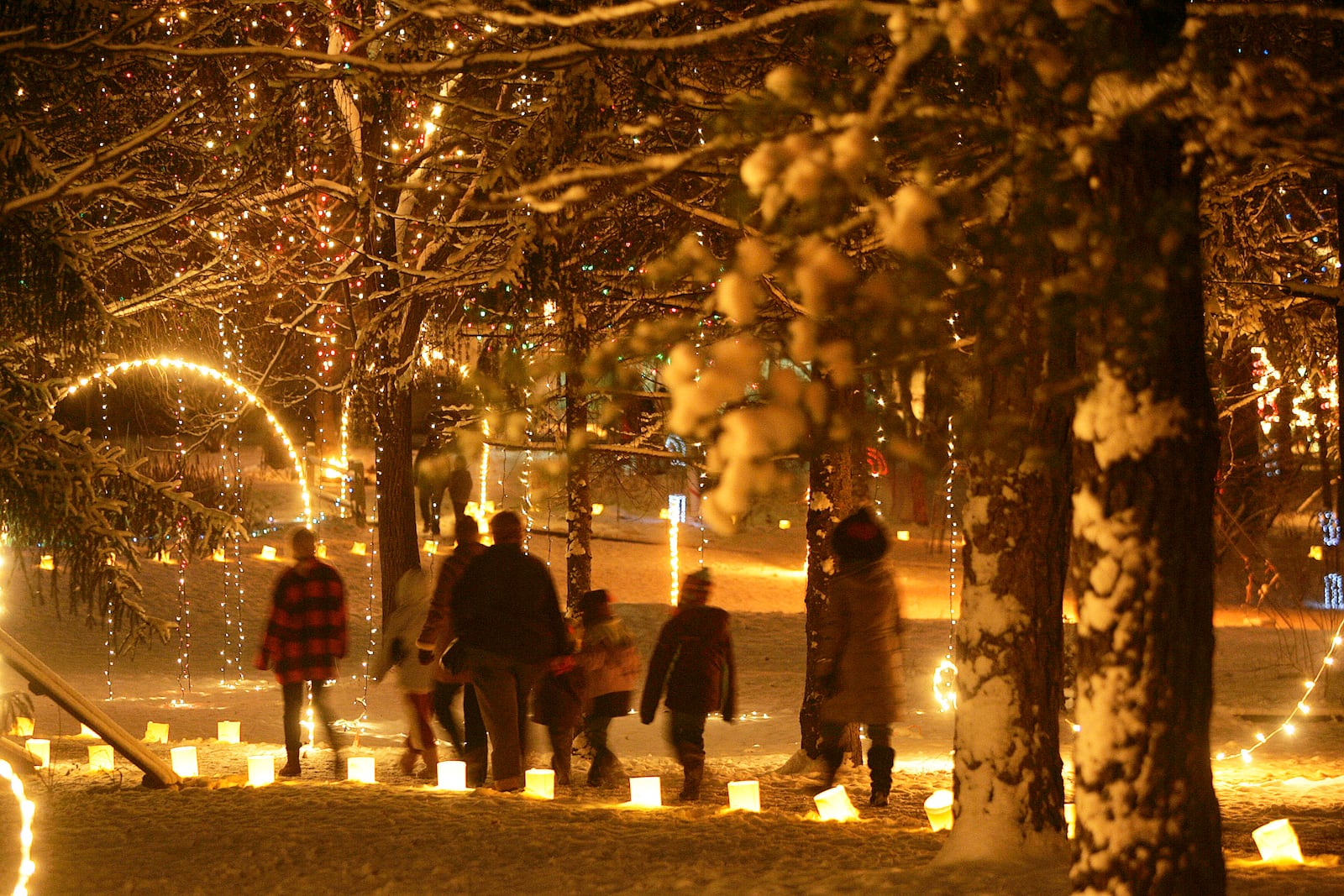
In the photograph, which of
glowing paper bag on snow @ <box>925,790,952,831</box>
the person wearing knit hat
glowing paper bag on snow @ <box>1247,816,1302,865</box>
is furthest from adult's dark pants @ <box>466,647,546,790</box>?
glowing paper bag on snow @ <box>1247,816,1302,865</box>

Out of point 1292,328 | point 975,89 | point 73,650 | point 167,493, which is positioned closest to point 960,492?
point 73,650

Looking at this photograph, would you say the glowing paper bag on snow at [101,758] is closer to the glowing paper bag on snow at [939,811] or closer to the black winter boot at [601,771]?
the black winter boot at [601,771]

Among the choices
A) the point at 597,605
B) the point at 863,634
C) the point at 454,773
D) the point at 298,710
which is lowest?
the point at 454,773

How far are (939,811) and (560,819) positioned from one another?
6.85ft

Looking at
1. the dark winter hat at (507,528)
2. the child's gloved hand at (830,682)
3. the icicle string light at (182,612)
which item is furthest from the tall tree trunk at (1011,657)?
the icicle string light at (182,612)

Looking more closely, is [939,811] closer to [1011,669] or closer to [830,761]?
[830,761]

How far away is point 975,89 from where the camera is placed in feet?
20.6

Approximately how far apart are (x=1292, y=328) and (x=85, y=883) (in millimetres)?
8885

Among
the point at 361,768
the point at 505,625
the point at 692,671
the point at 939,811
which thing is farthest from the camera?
the point at 361,768

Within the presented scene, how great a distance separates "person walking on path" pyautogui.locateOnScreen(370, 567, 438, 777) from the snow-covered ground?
449 mm

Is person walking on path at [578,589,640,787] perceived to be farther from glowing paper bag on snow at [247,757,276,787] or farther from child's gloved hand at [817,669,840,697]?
glowing paper bag on snow at [247,757,276,787]

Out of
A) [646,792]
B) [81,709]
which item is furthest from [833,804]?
[81,709]

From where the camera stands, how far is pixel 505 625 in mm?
8109

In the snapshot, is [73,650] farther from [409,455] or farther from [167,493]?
[167,493]
